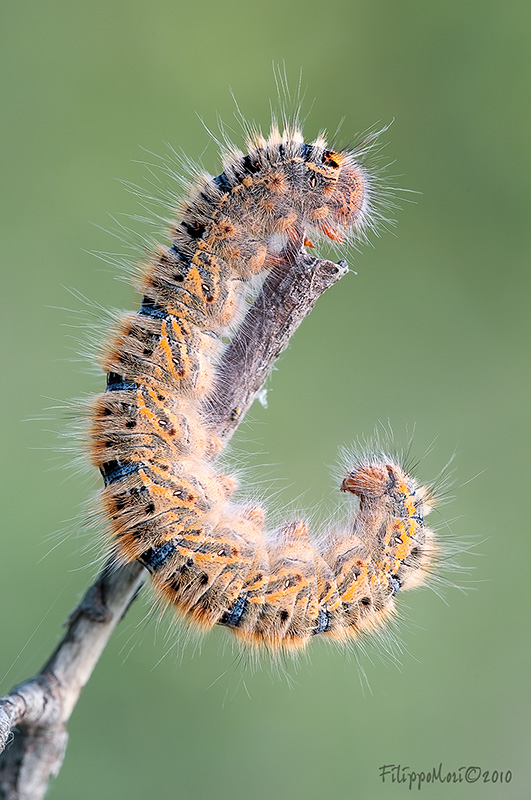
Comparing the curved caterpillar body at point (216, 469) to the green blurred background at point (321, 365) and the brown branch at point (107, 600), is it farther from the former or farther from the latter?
the green blurred background at point (321, 365)

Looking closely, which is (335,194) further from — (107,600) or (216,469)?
(107,600)

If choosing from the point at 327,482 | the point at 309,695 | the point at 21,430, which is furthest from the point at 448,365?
the point at 21,430

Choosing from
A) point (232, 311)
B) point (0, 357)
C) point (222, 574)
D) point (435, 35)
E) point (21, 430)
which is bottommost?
point (222, 574)

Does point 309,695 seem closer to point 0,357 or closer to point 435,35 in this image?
point 0,357

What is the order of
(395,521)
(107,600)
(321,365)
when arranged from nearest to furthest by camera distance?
1. (107,600)
2. (395,521)
3. (321,365)

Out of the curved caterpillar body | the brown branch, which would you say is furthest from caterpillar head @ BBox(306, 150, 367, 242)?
the brown branch

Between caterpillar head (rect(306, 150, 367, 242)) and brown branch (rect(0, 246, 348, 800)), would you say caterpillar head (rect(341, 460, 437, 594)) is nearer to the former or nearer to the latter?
brown branch (rect(0, 246, 348, 800))

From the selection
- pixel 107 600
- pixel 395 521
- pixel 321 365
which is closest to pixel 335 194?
pixel 395 521
